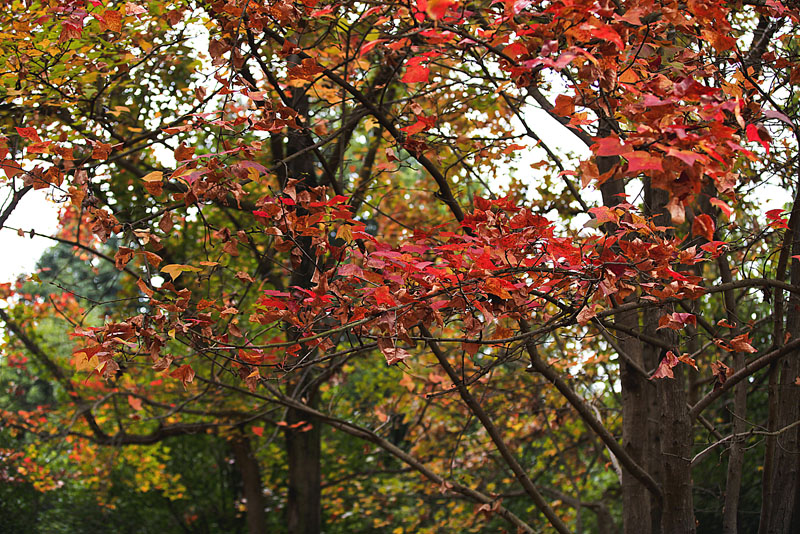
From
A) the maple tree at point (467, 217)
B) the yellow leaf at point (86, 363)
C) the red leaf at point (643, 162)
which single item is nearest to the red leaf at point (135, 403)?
the maple tree at point (467, 217)

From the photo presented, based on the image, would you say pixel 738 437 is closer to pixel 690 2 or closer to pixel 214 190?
pixel 690 2

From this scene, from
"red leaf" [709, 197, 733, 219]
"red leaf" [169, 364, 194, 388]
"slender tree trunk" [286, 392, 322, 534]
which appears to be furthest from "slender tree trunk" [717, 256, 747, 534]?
"slender tree trunk" [286, 392, 322, 534]

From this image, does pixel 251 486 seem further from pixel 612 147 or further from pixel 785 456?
pixel 612 147

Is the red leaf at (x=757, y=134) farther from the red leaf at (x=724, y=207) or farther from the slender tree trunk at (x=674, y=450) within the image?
the slender tree trunk at (x=674, y=450)

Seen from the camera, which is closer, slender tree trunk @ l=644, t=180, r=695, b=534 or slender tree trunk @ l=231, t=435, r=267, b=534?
slender tree trunk @ l=644, t=180, r=695, b=534

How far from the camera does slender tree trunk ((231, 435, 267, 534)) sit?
869 centimetres

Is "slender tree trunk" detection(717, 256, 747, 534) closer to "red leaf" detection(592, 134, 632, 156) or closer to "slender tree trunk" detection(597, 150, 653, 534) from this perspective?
"slender tree trunk" detection(597, 150, 653, 534)

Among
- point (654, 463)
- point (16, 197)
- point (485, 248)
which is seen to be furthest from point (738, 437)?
point (16, 197)

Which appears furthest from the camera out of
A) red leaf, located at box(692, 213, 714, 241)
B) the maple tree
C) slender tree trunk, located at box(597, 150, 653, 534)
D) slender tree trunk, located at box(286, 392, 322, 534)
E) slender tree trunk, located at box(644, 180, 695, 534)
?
slender tree trunk, located at box(286, 392, 322, 534)

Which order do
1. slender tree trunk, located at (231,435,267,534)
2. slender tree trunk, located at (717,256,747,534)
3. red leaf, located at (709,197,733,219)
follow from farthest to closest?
slender tree trunk, located at (231,435,267,534) → slender tree trunk, located at (717,256,747,534) → red leaf, located at (709,197,733,219)

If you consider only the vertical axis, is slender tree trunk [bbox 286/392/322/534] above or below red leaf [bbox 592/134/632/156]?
above

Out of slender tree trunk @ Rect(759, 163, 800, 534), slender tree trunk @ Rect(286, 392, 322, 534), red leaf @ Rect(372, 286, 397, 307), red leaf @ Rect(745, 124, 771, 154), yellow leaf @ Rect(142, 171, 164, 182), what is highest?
slender tree trunk @ Rect(286, 392, 322, 534)

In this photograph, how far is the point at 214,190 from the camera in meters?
2.41

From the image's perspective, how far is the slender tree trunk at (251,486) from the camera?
28.5 feet
